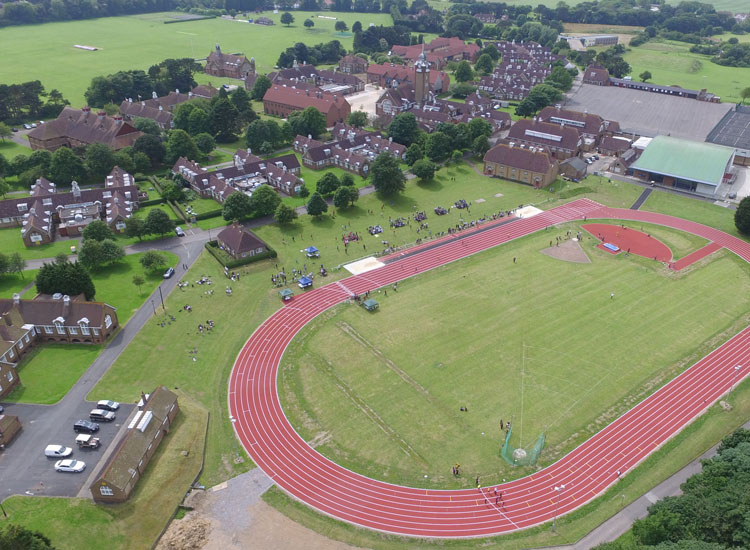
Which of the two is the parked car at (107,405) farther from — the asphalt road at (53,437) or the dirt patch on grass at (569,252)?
the dirt patch on grass at (569,252)

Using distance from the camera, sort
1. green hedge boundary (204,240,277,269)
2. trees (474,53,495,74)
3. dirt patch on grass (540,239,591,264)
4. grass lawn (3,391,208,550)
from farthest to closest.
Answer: trees (474,53,495,74) → dirt patch on grass (540,239,591,264) → green hedge boundary (204,240,277,269) → grass lawn (3,391,208,550)

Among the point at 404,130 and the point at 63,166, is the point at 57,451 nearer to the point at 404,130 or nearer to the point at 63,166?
the point at 63,166

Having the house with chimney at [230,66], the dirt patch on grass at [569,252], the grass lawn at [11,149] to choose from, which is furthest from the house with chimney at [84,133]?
the dirt patch on grass at [569,252]

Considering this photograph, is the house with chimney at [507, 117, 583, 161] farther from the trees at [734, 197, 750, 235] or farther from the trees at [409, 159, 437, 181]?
the trees at [734, 197, 750, 235]

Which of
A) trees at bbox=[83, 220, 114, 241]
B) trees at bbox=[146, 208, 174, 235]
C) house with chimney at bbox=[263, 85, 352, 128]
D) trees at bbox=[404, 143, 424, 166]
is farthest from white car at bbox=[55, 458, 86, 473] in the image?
house with chimney at bbox=[263, 85, 352, 128]

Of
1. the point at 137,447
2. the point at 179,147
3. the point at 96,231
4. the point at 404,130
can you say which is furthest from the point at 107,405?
the point at 404,130

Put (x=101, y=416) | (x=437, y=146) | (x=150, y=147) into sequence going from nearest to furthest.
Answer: (x=101, y=416) < (x=150, y=147) < (x=437, y=146)

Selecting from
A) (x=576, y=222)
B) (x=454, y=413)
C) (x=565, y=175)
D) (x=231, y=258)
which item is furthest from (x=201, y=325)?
(x=565, y=175)
